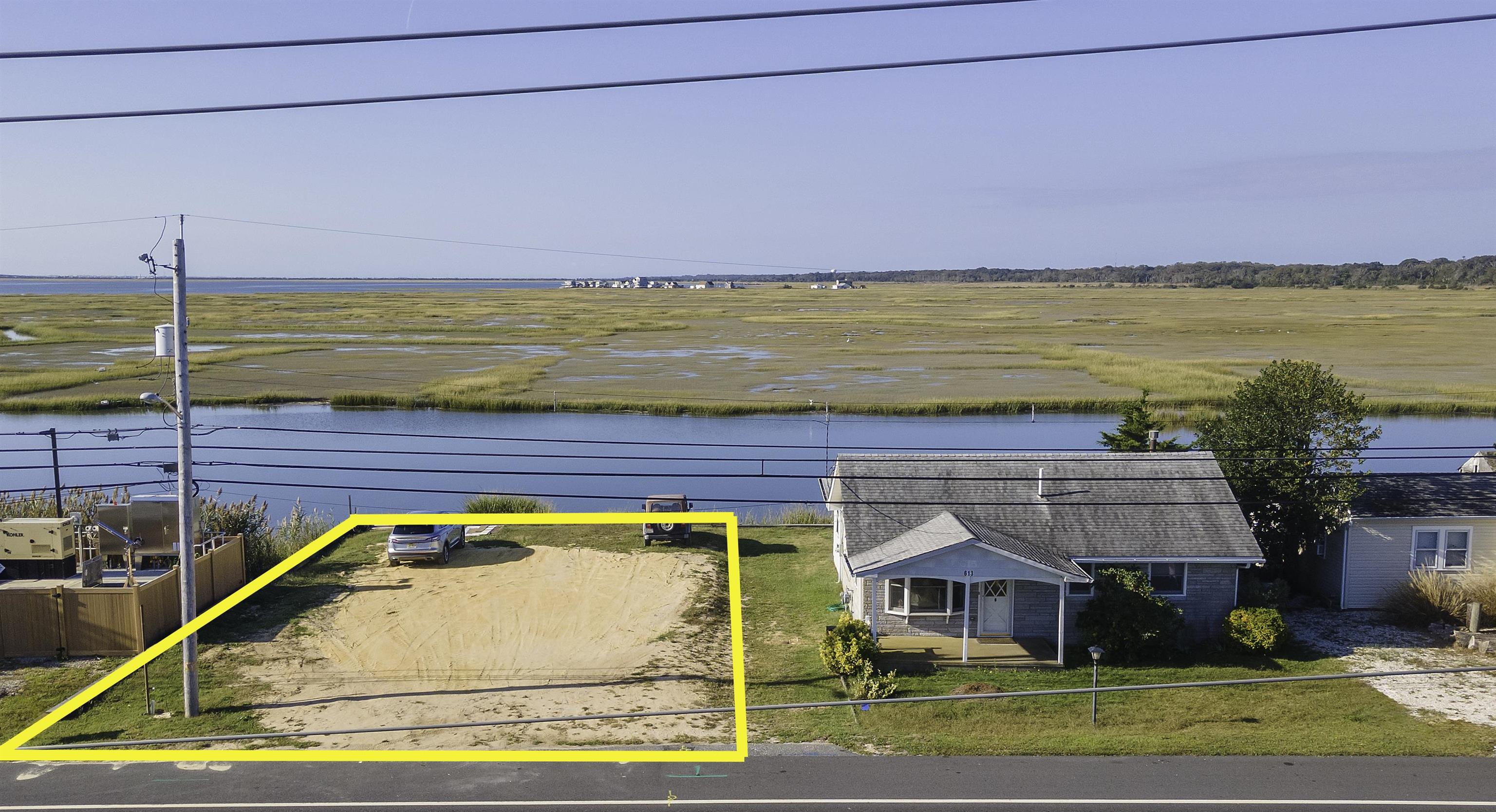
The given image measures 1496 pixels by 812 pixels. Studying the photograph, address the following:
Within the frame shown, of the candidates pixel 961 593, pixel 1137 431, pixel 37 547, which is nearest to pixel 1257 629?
pixel 961 593

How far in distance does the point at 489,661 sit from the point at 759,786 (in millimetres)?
3769

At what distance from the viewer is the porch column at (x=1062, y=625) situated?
744 inches

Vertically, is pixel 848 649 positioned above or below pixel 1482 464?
below

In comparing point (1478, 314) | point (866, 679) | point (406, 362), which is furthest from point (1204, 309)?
point (866, 679)

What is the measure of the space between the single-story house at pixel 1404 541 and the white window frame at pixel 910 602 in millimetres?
8663

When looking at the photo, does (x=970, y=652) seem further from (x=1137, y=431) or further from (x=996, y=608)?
(x=1137, y=431)

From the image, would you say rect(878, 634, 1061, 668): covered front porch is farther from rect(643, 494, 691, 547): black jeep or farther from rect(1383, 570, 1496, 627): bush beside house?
rect(1383, 570, 1496, 627): bush beside house

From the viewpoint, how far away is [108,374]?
2180 inches

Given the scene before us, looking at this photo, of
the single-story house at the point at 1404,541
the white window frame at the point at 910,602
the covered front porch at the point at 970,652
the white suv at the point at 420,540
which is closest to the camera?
the white suv at the point at 420,540

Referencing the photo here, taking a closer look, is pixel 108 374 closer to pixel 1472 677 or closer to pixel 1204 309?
pixel 1472 677

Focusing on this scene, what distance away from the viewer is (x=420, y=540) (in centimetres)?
1603

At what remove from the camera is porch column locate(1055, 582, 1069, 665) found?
1889 centimetres

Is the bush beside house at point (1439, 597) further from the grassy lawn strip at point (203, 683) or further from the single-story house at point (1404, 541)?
the grassy lawn strip at point (203, 683)

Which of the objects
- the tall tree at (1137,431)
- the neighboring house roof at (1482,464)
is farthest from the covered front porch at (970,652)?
the neighboring house roof at (1482,464)
